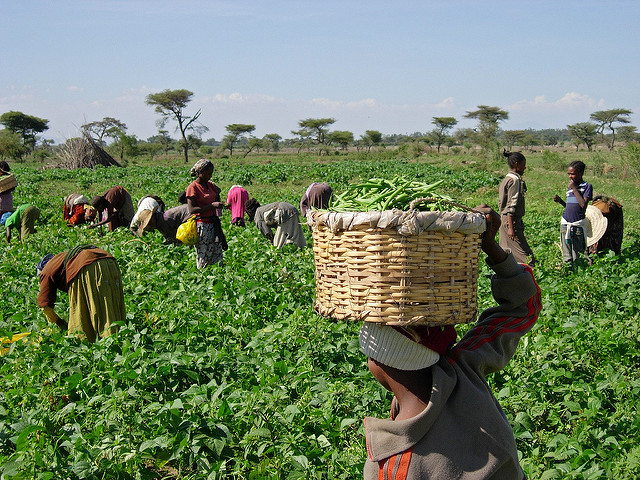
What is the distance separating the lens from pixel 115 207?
9.84 m

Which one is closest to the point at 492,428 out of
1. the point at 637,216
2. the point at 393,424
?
the point at 393,424

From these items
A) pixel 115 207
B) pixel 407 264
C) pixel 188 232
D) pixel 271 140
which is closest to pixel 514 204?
pixel 188 232

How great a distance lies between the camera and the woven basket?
1033 centimetres

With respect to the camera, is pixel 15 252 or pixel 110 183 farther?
pixel 110 183

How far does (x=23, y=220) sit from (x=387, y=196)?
1045cm

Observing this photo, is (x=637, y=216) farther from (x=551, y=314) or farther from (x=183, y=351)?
(x=183, y=351)

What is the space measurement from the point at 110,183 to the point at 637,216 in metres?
18.3

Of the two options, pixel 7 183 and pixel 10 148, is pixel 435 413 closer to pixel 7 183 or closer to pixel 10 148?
pixel 7 183

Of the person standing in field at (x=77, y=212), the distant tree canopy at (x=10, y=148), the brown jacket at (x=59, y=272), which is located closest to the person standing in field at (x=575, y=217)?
the brown jacket at (x=59, y=272)

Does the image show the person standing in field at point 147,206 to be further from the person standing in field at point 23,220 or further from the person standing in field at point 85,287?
the person standing in field at point 85,287

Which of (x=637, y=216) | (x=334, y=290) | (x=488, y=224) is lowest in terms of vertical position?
(x=637, y=216)

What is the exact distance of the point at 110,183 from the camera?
2409 cm

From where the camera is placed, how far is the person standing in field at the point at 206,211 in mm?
6945

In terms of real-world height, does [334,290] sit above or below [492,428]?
above
